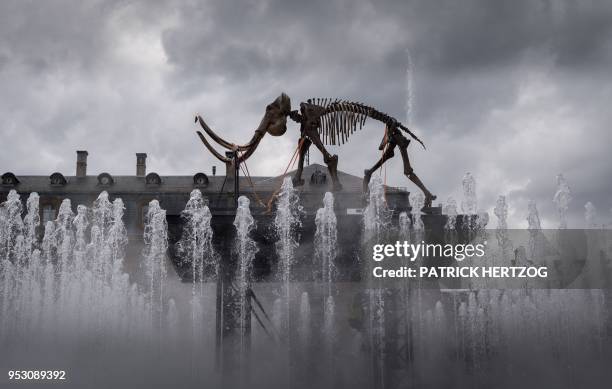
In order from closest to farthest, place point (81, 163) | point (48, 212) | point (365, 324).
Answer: point (365, 324)
point (48, 212)
point (81, 163)

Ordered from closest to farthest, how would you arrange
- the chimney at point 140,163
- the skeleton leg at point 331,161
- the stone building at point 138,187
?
the skeleton leg at point 331,161
the stone building at point 138,187
the chimney at point 140,163

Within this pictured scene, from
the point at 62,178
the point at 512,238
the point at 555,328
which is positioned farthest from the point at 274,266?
the point at 62,178

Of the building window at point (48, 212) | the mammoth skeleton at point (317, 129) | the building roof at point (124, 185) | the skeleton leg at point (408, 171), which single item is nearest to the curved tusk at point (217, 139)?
the mammoth skeleton at point (317, 129)

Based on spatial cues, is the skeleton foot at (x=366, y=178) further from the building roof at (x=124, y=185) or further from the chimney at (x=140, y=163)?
the chimney at (x=140, y=163)

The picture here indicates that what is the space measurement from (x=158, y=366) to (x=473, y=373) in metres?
5.57

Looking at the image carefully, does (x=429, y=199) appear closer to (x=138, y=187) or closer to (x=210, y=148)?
(x=210, y=148)

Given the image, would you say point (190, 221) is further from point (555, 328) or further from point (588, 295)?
point (588, 295)

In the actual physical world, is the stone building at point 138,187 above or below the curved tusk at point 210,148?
above

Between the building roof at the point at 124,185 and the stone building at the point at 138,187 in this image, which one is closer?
the stone building at the point at 138,187

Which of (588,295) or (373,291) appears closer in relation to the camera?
(373,291)

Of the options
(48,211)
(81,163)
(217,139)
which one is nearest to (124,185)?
(81,163)

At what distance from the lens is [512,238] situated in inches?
511

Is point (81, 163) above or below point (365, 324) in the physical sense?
above

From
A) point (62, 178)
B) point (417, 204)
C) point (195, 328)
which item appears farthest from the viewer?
point (62, 178)
